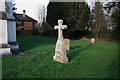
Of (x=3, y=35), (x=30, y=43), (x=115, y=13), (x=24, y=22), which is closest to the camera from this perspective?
(x=115, y=13)

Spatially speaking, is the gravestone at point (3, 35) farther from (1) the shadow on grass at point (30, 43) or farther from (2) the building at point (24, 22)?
(2) the building at point (24, 22)

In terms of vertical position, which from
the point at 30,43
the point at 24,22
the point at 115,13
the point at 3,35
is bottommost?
the point at 30,43

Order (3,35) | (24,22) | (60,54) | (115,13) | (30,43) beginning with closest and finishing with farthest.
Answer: (115,13), (60,54), (3,35), (30,43), (24,22)

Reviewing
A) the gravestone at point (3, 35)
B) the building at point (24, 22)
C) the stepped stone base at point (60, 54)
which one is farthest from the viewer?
the building at point (24, 22)

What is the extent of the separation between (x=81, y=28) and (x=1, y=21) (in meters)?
13.0

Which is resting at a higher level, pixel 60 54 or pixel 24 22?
pixel 24 22

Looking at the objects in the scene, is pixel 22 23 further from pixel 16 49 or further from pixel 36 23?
pixel 16 49

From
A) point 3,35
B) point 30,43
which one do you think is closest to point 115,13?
point 3,35

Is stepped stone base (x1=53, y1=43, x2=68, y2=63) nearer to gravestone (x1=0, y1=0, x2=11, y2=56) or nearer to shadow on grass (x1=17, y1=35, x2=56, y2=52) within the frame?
gravestone (x1=0, y1=0, x2=11, y2=56)

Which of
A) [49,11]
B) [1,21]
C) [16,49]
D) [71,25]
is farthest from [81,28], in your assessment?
[1,21]

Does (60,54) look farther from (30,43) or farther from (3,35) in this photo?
(30,43)

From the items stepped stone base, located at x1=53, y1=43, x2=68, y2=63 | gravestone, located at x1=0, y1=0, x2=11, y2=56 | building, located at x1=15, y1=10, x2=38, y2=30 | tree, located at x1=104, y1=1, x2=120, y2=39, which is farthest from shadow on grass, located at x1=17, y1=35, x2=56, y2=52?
tree, located at x1=104, y1=1, x2=120, y2=39

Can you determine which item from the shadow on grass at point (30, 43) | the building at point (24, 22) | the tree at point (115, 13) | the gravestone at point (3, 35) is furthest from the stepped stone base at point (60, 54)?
the building at point (24, 22)

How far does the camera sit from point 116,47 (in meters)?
1.01
